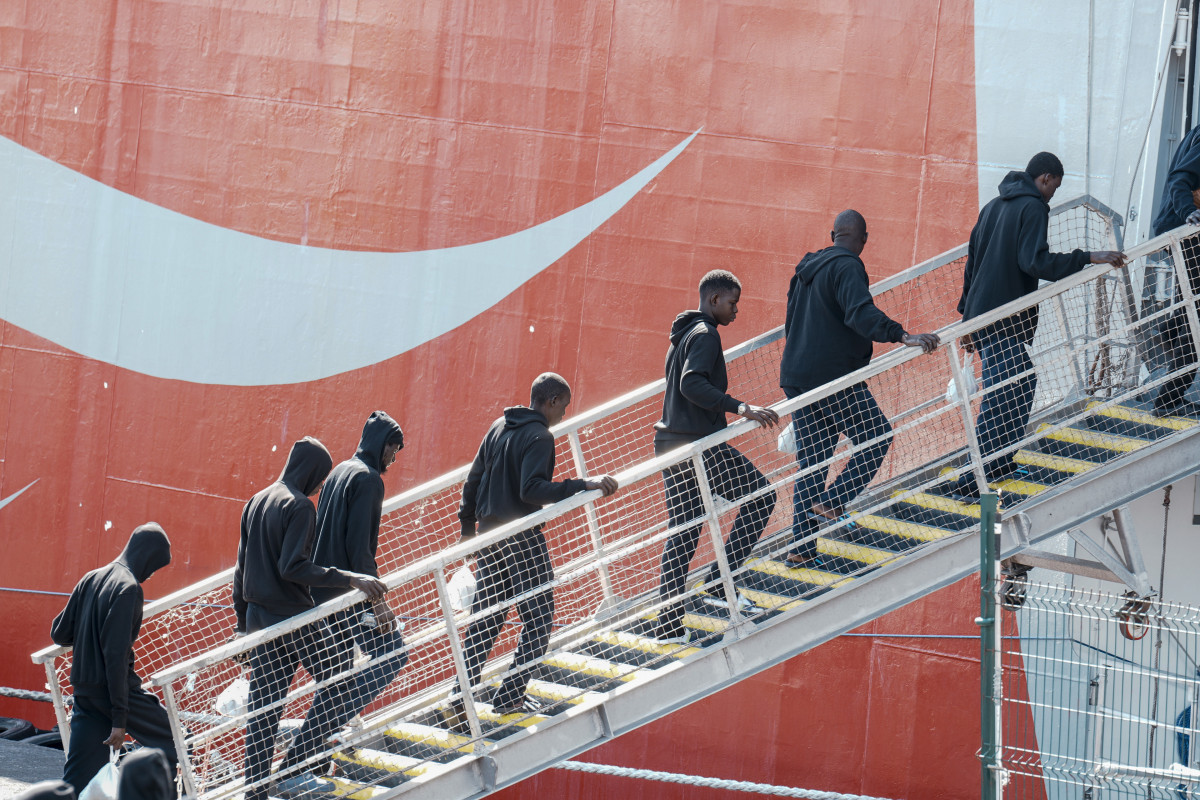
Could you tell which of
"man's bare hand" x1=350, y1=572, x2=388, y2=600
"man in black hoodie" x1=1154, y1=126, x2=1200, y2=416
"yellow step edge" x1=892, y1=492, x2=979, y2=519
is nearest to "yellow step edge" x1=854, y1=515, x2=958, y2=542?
"yellow step edge" x1=892, y1=492, x2=979, y2=519

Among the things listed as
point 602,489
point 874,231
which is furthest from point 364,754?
point 874,231

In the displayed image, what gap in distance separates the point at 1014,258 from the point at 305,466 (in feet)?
10.9

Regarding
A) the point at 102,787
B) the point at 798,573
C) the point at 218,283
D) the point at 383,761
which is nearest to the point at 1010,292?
the point at 798,573

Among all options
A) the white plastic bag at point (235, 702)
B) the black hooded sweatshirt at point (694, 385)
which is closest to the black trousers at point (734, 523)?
the black hooded sweatshirt at point (694, 385)

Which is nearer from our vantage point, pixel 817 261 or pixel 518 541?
pixel 518 541

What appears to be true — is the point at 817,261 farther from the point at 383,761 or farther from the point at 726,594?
the point at 383,761

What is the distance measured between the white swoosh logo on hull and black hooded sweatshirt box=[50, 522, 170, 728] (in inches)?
105

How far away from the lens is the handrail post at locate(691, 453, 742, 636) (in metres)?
4.39

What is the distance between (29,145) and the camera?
24.5 ft

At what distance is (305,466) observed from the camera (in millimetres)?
4555

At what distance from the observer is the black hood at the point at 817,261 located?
4.85 m

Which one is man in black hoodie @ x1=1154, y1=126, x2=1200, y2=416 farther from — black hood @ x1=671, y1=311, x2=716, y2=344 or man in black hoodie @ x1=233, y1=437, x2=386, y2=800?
man in black hoodie @ x1=233, y1=437, x2=386, y2=800

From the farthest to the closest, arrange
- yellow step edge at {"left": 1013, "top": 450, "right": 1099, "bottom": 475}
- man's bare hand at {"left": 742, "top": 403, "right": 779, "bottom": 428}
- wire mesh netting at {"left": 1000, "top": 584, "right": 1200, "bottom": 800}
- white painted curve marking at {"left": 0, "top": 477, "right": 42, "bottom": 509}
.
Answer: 1. white painted curve marking at {"left": 0, "top": 477, "right": 42, "bottom": 509}
2. wire mesh netting at {"left": 1000, "top": 584, "right": 1200, "bottom": 800}
3. yellow step edge at {"left": 1013, "top": 450, "right": 1099, "bottom": 475}
4. man's bare hand at {"left": 742, "top": 403, "right": 779, "bottom": 428}

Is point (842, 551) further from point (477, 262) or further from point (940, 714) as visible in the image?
point (477, 262)
